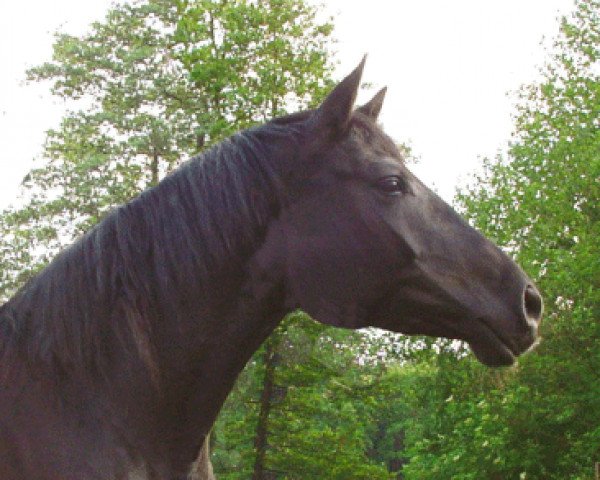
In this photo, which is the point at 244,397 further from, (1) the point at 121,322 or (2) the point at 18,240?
(1) the point at 121,322

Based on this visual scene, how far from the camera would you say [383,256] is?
2.70m

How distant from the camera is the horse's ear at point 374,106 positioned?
306 centimetres

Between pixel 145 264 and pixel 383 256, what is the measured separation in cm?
80

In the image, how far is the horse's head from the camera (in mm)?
2682

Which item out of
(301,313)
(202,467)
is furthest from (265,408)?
(202,467)

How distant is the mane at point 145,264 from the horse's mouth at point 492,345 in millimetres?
828

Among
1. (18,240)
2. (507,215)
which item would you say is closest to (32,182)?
(18,240)

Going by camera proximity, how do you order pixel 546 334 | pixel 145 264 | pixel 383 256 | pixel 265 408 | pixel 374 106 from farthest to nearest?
pixel 546 334 → pixel 265 408 → pixel 374 106 → pixel 383 256 → pixel 145 264

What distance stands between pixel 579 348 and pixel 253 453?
9265mm

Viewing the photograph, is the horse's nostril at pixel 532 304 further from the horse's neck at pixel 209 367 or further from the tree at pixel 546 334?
the tree at pixel 546 334

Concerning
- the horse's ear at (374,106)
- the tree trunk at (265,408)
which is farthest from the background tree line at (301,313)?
the horse's ear at (374,106)

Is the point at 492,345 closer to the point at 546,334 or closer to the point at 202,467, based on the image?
the point at 202,467

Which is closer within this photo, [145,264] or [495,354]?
[145,264]

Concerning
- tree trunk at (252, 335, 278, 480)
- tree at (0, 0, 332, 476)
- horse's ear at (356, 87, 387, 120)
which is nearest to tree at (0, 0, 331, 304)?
tree at (0, 0, 332, 476)
